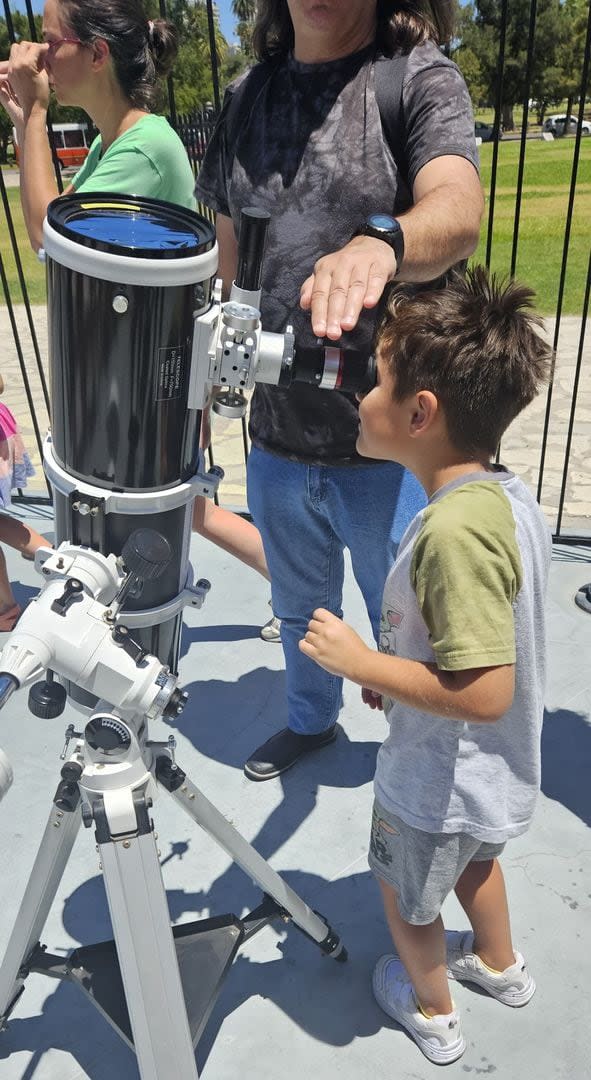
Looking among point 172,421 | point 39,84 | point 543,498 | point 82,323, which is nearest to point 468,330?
point 172,421

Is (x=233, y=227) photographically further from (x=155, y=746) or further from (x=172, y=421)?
(x=155, y=746)

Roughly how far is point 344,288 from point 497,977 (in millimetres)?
1469

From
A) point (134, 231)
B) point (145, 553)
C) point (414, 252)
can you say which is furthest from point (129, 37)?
point (145, 553)

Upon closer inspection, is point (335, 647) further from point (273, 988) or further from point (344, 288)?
point (273, 988)

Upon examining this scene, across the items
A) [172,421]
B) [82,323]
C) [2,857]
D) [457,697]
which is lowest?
[2,857]

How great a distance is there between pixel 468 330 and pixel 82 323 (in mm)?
635

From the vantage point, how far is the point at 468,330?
1479 millimetres

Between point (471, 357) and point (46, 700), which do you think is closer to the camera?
point (46, 700)

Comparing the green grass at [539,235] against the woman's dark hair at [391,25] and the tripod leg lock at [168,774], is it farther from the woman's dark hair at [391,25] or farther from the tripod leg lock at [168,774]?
the tripod leg lock at [168,774]

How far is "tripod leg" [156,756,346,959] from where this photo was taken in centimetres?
152

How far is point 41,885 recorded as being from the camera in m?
1.61

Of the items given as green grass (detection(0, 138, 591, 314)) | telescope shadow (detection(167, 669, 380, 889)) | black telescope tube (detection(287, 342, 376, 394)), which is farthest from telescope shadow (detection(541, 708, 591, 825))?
green grass (detection(0, 138, 591, 314))

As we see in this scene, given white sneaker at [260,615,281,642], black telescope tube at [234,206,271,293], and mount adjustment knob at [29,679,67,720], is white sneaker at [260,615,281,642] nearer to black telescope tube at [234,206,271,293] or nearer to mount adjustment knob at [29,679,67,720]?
mount adjustment knob at [29,679,67,720]

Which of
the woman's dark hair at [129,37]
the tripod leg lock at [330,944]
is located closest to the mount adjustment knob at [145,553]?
the tripod leg lock at [330,944]
